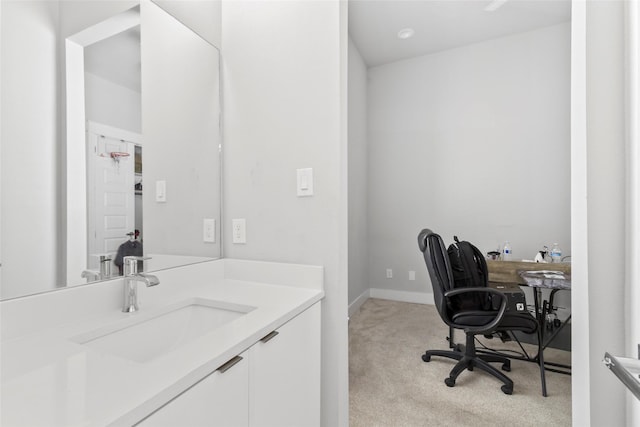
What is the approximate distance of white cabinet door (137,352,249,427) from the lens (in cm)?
58

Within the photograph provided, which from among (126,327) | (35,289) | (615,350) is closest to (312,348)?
(126,327)

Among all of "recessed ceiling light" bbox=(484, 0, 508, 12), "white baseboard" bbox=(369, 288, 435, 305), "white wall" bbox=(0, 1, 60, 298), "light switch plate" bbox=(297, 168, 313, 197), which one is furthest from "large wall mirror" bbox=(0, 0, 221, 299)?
"white baseboard" bbox=(369, 288, 435, 305)

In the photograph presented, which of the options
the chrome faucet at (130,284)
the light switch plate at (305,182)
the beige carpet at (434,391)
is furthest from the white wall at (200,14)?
the beige carpet at (434,391)

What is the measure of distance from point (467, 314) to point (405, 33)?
289 centimetres

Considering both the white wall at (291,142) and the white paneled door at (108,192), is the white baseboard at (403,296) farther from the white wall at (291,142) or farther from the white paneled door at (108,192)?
the white paneled door at (108,192)

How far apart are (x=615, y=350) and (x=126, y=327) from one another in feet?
5.25

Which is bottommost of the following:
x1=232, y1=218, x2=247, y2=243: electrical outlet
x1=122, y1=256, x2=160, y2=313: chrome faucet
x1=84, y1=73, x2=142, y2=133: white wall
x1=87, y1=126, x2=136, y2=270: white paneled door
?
x1=122, y1=256, x2=160, y2=313: chrome faucet

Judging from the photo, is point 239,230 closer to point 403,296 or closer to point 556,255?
point 403,296

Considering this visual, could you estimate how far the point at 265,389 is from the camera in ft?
2.90

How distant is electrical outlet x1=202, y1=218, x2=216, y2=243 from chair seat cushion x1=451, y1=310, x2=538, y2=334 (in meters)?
1.60

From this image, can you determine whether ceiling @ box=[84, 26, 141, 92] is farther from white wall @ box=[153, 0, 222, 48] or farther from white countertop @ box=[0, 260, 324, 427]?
white countertop @ box=[0, 260, 324, 427]

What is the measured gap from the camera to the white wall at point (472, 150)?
10.2ft

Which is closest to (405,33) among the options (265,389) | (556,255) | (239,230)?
(556,255)

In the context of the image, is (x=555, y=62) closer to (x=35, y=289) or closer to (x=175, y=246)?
(x=175, y=246)
